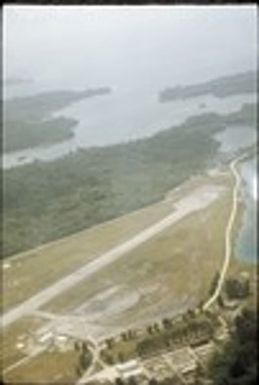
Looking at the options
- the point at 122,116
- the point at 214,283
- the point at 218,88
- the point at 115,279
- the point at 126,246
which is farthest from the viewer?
the point at 218,88

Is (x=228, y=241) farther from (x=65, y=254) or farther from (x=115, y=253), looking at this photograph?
(x=65, y=254)

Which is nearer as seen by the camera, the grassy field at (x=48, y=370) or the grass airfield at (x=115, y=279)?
the grassy field at (x=48, y=370)

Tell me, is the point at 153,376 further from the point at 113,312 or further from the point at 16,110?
the point at 16,110

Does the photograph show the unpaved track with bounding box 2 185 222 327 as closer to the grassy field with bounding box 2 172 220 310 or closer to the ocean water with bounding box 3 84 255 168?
the grassy field with bounding box 2 172 220 310

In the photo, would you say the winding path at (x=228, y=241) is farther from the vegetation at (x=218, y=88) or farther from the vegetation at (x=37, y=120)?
the vegetation at (x=218, y=88)

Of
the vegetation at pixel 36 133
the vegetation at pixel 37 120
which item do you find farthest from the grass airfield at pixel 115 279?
the vegetation at pixel 37 120

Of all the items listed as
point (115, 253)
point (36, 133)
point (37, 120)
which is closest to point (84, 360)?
point (115, 253)
